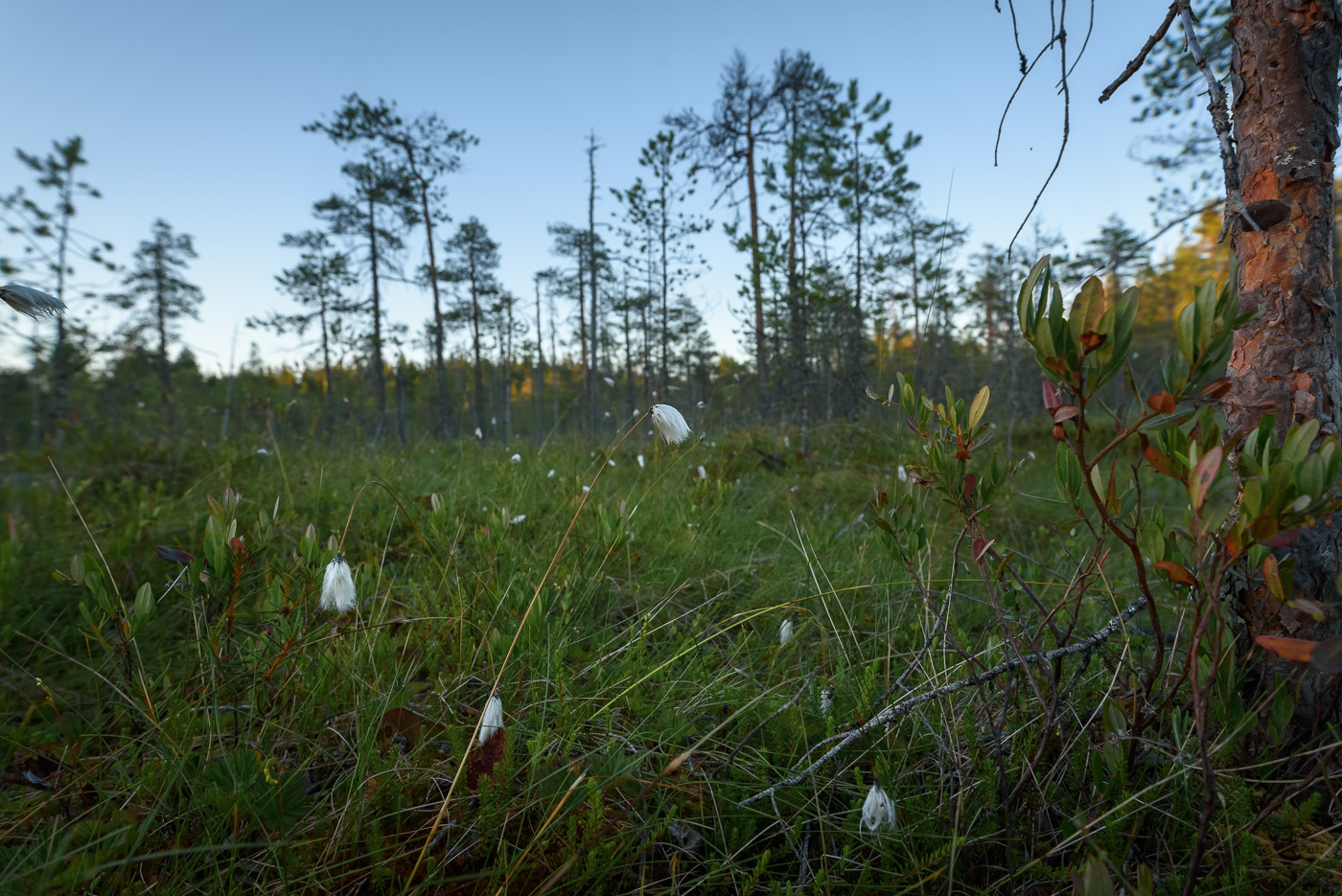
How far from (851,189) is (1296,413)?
12.8 metres

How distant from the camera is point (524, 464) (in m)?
4.60

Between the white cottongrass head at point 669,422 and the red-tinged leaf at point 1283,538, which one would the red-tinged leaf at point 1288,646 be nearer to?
the red-tinged leaf at point 1283,538

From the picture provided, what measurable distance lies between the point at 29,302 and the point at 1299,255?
2670 millimetres

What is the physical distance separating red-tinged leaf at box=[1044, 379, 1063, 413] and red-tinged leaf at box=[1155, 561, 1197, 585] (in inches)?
12.0

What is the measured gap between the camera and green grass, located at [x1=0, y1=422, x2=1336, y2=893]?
1.01m

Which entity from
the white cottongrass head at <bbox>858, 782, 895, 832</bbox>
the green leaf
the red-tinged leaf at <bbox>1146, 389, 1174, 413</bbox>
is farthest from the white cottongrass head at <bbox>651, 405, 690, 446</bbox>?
the red-tinged leaf at <bbox>1146, 389, 1174, 413</bbox>

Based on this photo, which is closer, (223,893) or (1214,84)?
(223,893)

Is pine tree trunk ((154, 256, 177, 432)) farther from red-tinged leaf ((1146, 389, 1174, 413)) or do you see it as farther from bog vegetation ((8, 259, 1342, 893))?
red-tinged leaf ((1146, 389, 1174, 413))

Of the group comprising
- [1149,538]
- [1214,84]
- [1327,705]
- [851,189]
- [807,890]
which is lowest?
[807,890]

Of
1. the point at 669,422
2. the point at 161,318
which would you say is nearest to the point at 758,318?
the point at 669,422

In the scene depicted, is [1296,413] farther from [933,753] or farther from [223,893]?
[223,893]

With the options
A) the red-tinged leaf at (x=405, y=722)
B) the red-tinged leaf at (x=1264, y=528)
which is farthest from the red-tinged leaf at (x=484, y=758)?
the red-tinged leaf at (x=1264, y=528)

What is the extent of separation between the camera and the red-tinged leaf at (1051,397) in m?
1.02

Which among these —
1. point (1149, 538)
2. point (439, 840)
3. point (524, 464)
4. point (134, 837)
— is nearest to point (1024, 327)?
point (1149, 538)
